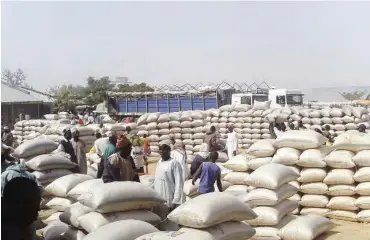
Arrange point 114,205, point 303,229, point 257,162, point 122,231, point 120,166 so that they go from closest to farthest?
1. point 122,231
2. point 114,205
3. point 120,166
4. point 303,229
5. point 257,162

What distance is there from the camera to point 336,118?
50.4 feet

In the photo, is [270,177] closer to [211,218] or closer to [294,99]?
Answer: [211,218]

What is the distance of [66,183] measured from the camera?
6.34 m

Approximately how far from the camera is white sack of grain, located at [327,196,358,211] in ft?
23.4

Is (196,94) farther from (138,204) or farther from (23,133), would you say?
(138,204)

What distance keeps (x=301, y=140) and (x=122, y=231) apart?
4409 mm

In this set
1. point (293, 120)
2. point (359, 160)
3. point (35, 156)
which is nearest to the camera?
point (359, 160)

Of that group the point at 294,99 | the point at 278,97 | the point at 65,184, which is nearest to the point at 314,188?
the point at 65,184

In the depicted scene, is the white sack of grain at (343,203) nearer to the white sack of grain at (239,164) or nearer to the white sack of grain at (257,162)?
the white sack of grain at (257,162)

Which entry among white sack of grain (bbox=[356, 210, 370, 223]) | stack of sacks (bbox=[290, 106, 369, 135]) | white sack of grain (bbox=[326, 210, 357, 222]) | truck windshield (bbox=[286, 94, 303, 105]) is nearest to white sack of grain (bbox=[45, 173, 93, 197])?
white sack of grain (bbox=[326, 210, 357, 222])

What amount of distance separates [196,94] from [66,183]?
48.7 ft

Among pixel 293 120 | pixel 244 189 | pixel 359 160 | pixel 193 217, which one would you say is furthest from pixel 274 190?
pixel 293 120

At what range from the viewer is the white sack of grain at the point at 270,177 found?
20.5ft

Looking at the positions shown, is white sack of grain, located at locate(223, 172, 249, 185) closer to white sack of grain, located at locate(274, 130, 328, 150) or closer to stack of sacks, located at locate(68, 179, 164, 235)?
white sack of grain, located at locate(274, 130, 328, 150)
